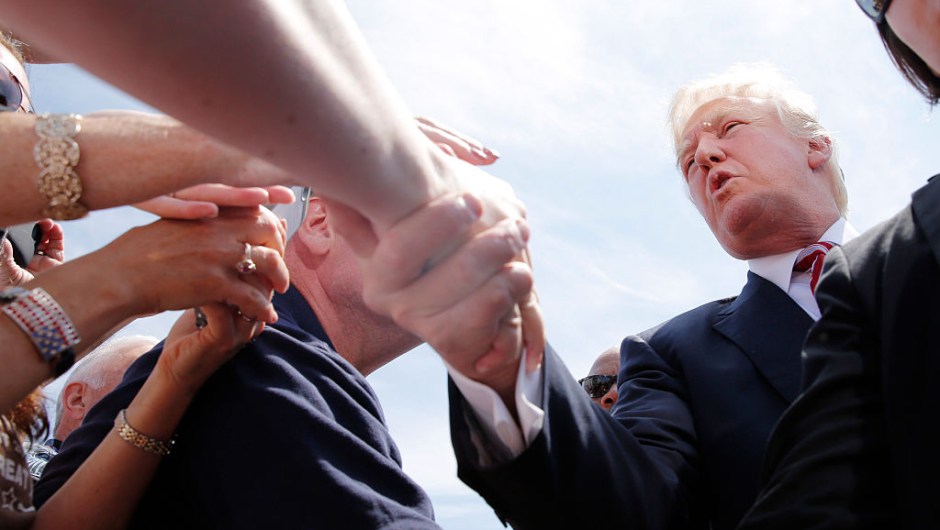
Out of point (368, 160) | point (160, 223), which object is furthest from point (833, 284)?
point (160, 223)

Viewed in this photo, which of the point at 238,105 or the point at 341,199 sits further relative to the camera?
the point at 341,199

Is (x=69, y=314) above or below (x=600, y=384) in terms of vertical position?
above

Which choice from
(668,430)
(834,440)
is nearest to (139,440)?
(668,430)

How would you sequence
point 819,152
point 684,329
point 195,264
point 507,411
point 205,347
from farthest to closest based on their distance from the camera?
point 819,152 < point 684,329 < point 205,347 < point 195,264 < point 507,411

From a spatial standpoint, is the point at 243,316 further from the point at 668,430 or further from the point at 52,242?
the point at 52,242

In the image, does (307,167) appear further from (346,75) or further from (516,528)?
(516,528)

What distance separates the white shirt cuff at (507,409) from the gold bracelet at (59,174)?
842mm

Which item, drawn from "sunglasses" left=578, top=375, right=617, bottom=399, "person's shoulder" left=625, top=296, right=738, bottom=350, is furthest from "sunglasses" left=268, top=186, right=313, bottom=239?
"sunglasses" left=578, top=375, right=617, bottom=399

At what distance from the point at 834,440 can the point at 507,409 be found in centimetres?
63

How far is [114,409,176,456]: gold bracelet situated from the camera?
1.98m

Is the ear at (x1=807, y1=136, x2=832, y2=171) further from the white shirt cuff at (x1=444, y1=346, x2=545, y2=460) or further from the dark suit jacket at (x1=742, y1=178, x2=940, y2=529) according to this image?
the white shirt cuff at (x1=444, y1=346, x2=545, y2=460)

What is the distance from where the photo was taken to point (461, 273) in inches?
56.9

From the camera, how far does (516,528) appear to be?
1.77 metres

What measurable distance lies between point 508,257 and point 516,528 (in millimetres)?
628
